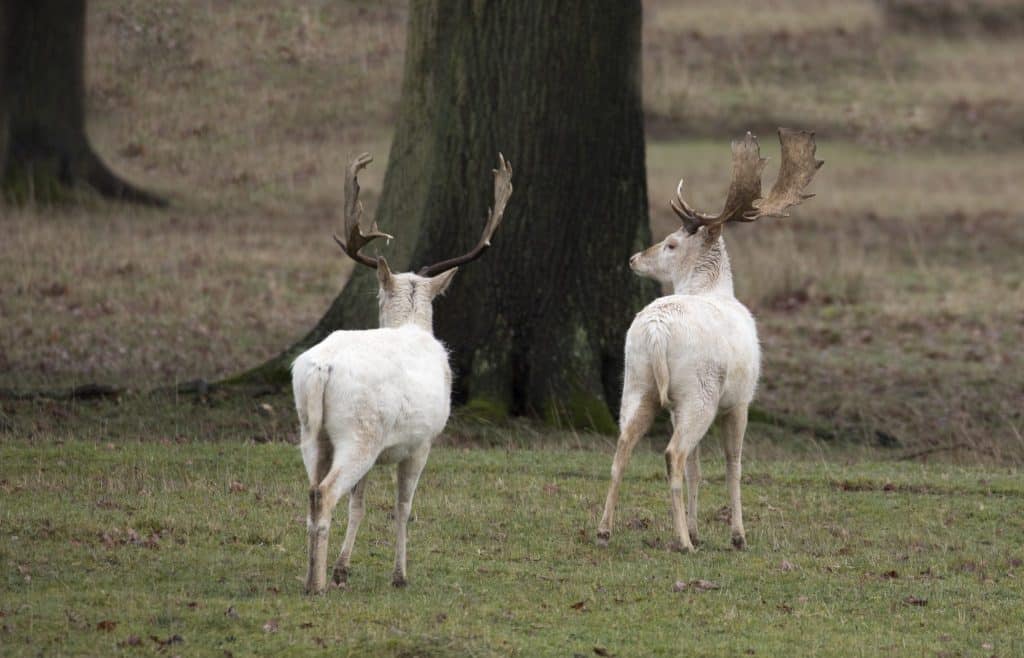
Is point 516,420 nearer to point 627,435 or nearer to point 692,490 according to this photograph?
point 692,490

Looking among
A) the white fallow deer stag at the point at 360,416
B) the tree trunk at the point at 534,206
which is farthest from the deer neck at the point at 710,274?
the tree trunk at the point at 534,206

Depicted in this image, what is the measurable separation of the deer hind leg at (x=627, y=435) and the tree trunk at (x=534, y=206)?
4.07 metres

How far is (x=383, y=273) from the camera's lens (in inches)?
385

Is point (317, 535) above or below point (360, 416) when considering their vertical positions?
below

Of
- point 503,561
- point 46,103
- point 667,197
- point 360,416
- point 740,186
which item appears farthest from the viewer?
point 667,197

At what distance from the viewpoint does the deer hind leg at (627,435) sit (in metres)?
10.0

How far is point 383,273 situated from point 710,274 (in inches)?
104

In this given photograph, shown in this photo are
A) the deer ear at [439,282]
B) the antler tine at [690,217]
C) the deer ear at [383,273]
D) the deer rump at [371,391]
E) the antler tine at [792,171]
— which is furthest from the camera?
the antler tine at [792,171]

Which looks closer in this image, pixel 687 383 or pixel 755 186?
pixel 687 383

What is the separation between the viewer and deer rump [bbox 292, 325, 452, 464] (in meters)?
8.42

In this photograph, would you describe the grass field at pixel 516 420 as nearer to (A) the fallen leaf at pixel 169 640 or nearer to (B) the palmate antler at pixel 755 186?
(A) the fallen leaf at pixel 169 640

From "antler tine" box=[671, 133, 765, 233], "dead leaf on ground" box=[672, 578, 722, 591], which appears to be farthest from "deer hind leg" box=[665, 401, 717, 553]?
"antler tine" box=[671, 133, 765, 233]

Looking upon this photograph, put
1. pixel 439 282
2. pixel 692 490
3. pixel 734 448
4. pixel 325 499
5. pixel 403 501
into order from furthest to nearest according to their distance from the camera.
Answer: pixel 734 448
pixel 692 490
pixel 439 282
pixel 403 501
pixel 325 499

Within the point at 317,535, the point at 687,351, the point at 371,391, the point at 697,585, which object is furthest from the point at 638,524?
the point at 317,535
